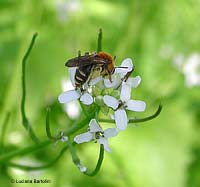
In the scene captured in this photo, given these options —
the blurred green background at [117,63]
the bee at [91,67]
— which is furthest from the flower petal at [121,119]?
A: the blurred green background at [117,63]

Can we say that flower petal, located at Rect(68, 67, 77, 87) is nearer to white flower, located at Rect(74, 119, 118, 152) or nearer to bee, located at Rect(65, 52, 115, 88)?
bee, located at Rect(65, 52, 115, 88)

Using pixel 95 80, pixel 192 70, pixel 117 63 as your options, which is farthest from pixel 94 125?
pixel 192 70

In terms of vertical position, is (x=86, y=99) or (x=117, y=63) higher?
(x=117, y=63)

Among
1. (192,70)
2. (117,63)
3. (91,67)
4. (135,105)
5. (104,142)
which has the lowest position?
(104,142)

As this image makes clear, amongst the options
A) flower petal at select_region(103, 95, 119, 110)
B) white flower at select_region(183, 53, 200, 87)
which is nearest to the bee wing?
flower petal at select_region(103, 95, 119, 110)

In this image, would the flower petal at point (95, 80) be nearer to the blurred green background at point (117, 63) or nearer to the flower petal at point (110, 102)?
the flower petal at point (110, 102)

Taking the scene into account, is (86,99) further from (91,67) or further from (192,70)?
(192,70)

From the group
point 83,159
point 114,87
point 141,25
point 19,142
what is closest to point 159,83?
point 141,25
